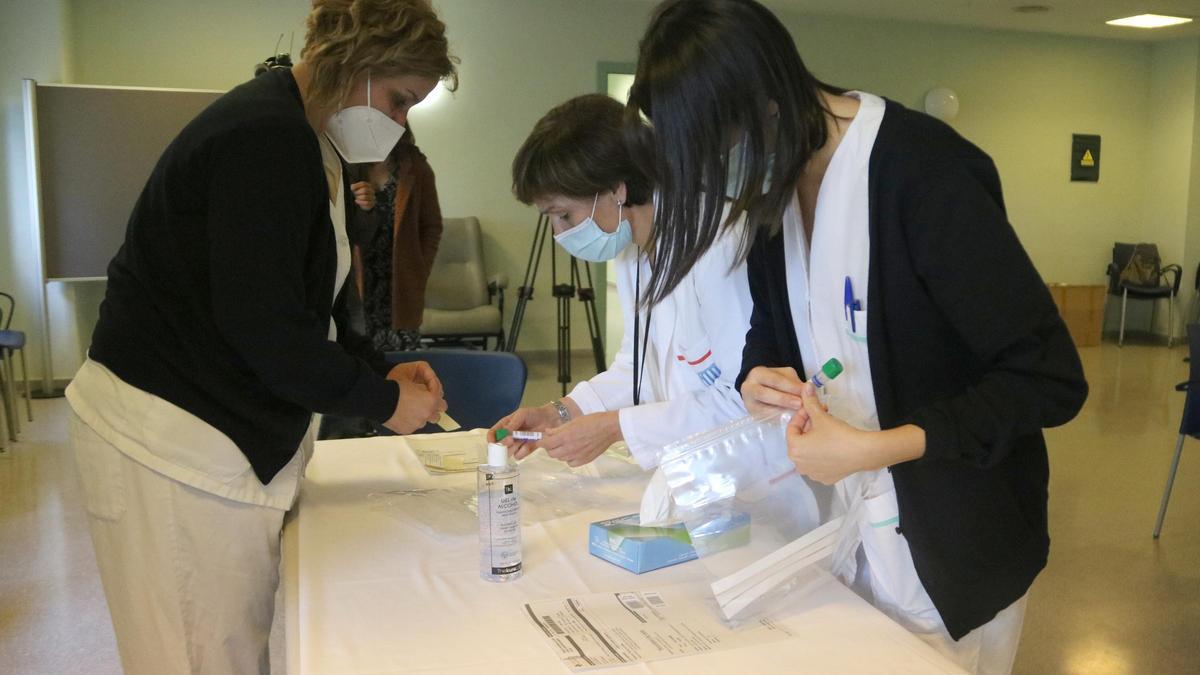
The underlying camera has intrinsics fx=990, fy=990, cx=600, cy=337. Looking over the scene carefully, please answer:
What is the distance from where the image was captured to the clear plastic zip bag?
1.20 m

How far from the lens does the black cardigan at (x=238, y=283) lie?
132 cm

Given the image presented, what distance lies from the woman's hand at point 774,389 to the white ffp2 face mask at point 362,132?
0.76 m

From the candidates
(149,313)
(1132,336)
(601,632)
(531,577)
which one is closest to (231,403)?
(149,313)

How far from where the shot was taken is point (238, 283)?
52.0 inches

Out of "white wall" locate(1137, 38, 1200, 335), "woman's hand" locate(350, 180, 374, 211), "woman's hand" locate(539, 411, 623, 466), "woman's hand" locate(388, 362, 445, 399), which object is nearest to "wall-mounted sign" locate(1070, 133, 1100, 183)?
"white wall" locate(1137, 38, 1200, 335)

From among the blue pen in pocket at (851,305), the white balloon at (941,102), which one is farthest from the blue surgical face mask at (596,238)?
the white balloon at (941,102)

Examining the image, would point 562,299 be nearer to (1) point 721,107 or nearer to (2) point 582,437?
(2) point 582,437

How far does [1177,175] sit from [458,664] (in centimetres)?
950

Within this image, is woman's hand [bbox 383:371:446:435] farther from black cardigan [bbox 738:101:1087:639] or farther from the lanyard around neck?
black cardigan [bbox 738:101:1087:639]

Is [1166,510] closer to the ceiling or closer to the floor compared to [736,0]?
closer to the floor

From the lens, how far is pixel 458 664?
1.08 m

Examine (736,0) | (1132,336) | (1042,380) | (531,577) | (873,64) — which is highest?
(873,64)

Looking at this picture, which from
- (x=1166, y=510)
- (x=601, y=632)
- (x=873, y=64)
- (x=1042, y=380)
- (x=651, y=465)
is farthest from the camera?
(x=873, y=64)

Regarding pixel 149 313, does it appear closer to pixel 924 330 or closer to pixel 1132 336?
pixel 924 330
